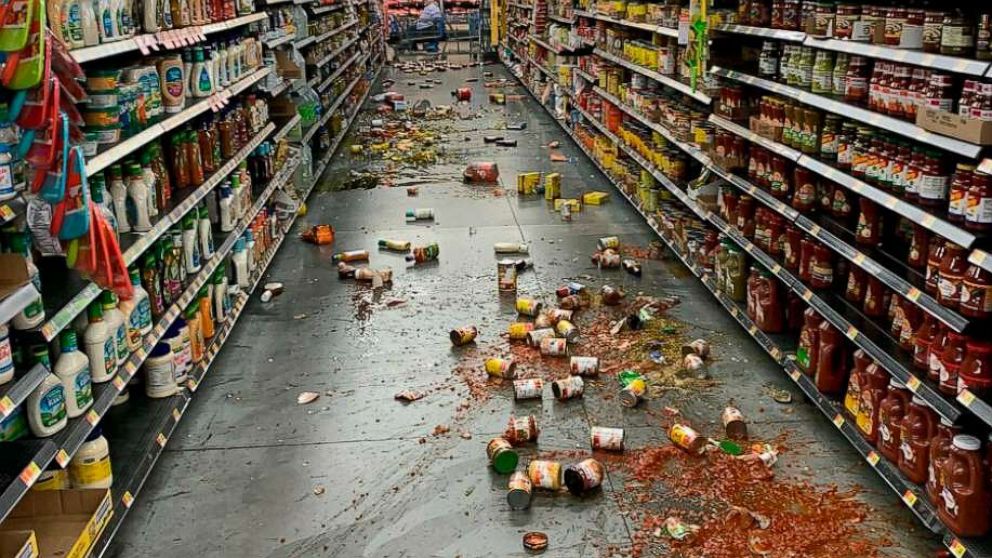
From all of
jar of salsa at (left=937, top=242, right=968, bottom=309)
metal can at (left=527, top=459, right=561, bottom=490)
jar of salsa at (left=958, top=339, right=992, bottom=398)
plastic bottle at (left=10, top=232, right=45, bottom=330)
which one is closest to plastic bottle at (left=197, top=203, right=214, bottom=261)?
plastic bottle at (left=10, top=232, right=45, bottom=330)

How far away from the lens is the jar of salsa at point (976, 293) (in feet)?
10.3

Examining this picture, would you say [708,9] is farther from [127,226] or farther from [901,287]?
[127,226]

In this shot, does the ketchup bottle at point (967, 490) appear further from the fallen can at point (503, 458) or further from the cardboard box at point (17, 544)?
the cardboard box at point (17, 544)

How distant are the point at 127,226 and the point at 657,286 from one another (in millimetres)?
3495

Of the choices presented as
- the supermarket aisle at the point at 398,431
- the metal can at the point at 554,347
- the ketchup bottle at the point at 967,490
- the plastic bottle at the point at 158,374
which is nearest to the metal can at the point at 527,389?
the supermarket aisle at the point at 398,431

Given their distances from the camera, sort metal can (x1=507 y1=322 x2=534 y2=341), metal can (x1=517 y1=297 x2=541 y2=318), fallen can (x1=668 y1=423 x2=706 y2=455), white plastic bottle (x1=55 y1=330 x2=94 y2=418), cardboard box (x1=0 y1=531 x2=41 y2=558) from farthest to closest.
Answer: metal can (x1=517 y1=297 x2=541 y2=318)
metal can (x1=507 y1=322 x2=534 y2=341)
fallen can (x1=668 y1=423 x2=706 y2=455)
white plastic bottle (x1=55 y1=330 x2=94 y2=418)
cardboard box (x1=0 y1=531 x2=41 y2=558)

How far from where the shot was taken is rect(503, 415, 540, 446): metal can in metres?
4.27

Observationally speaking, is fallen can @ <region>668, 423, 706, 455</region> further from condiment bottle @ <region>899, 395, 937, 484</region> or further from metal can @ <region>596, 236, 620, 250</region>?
metal can @ <region>596, 236, 620, 250</region>

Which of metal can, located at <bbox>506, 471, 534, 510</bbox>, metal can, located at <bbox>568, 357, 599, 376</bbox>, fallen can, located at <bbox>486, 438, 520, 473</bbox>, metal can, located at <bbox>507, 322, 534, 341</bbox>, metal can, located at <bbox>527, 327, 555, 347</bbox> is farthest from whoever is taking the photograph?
metal can, located at <bbox>507, 322, 534, 341</bbox>

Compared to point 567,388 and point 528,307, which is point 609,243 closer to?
point 528,307

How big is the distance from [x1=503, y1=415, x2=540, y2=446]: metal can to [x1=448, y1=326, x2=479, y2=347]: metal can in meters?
1.16

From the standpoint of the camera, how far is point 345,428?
448 cm

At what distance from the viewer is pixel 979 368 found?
3119mm

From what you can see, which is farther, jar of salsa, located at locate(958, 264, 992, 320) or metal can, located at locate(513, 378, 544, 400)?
metal can, located at locate(513, 378, 544, 400)
